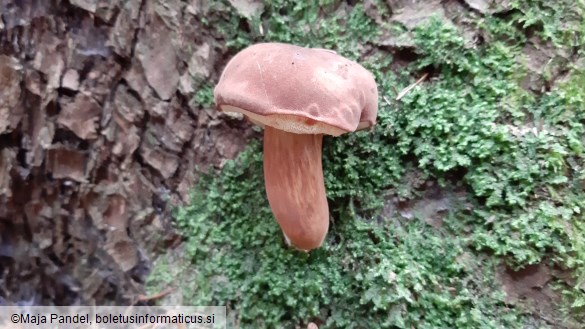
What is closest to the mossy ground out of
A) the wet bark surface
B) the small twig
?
the small twig

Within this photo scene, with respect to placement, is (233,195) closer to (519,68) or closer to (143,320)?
(143,320)

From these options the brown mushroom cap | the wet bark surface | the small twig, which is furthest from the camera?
the wet bark surface

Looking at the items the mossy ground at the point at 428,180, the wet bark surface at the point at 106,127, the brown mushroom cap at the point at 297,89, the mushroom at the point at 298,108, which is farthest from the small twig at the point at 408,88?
the wet bark surface at the point at 106,127

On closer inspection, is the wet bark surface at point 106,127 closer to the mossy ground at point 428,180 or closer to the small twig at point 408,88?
the mossy ground at point 428,180

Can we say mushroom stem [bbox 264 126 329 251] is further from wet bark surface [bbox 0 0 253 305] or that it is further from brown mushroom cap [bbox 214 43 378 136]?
wet bark surface [bbox 0 0 253 305]

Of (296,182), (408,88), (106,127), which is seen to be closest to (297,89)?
(296,182)

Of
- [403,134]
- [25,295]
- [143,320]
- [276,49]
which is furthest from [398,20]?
[25,295]
